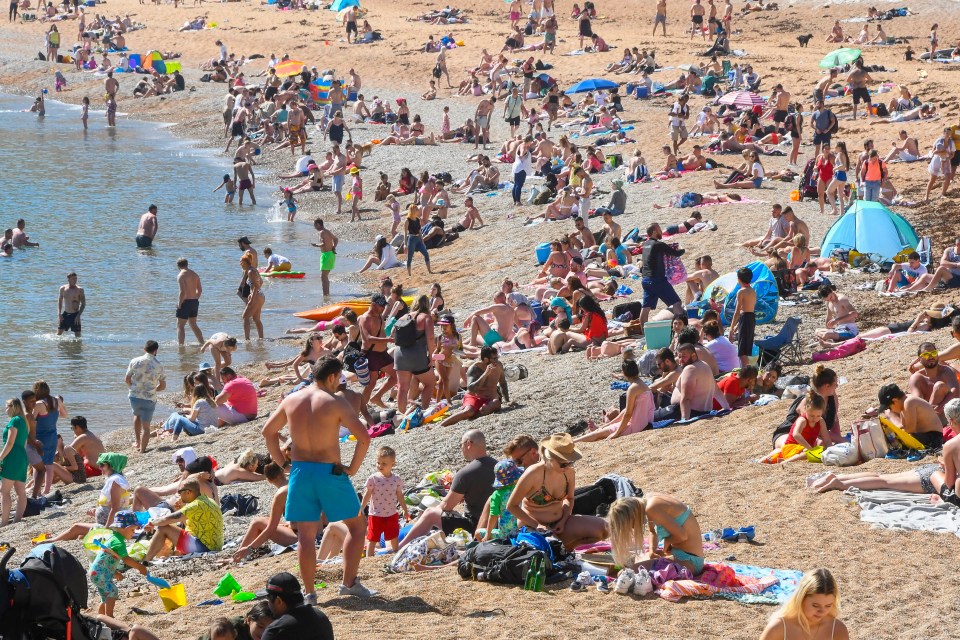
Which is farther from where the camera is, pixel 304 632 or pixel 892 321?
pixel 892 321

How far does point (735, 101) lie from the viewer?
28.5m

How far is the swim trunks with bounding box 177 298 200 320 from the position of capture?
56.4 feet

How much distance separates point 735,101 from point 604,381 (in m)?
17.0

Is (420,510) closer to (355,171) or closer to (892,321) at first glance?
(892,321)

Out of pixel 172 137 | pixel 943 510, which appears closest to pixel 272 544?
pixel 943 510

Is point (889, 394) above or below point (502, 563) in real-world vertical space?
above

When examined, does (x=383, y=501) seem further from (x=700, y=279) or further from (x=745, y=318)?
(x=700, y=279)

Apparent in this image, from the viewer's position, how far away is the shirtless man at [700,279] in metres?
15.2

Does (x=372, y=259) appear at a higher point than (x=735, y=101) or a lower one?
lower

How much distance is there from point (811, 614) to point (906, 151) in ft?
63.8

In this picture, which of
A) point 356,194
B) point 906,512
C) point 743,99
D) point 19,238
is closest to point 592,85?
point 743,99

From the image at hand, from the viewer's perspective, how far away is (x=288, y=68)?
39531mm

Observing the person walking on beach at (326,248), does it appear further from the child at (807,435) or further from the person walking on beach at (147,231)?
the child at (807,435)

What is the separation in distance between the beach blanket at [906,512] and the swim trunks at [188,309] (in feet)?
35.8
